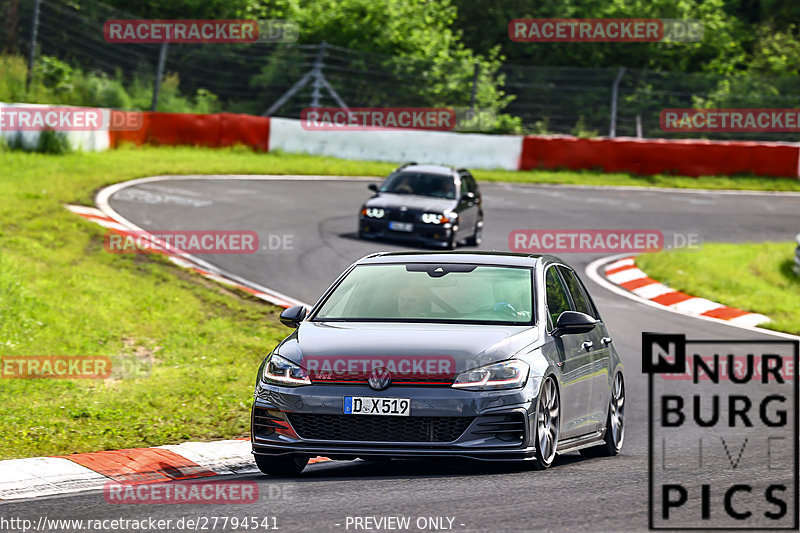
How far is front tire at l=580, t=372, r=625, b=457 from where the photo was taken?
9164 mm

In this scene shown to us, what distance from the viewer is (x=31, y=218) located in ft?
60.9

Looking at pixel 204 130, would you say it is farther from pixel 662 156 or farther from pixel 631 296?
pixel 631 296

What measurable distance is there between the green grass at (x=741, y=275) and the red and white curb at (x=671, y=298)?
0.19 meters

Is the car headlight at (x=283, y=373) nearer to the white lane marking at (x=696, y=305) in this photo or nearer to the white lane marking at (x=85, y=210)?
the white lane marking at (x=696, y=305)

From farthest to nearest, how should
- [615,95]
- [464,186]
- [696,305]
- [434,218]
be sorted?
[615,95]
[464,186]
[434,218]
[696,305]

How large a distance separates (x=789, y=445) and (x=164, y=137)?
24.4m

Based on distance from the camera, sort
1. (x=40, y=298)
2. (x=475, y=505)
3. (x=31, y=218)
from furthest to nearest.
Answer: (x=31, y=218) → (x=40, y=298) → (x=475, y=505)

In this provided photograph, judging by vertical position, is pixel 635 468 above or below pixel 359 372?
below

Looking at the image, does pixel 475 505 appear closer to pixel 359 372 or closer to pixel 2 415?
pixel 359 372

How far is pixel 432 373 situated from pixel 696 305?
1185 centimetres

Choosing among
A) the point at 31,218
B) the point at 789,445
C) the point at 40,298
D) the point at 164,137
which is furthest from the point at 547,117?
the point at 789,445

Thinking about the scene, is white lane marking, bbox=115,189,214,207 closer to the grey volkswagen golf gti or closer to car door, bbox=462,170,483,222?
car door, bbox=462,170,483,222

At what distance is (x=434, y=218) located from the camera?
70.3ft

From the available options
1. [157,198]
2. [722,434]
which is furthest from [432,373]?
[157,198]
